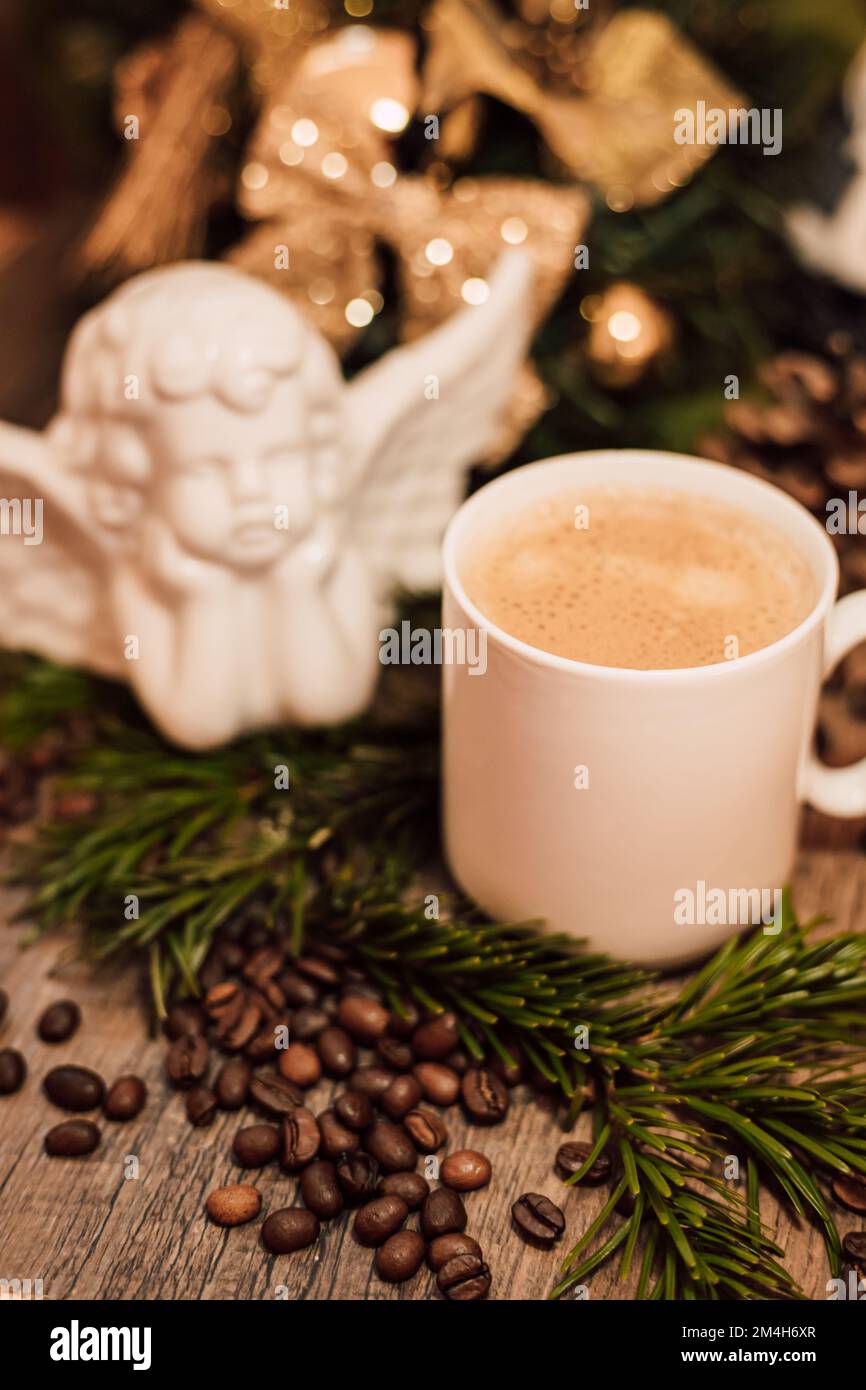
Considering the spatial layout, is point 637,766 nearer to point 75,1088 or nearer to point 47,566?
point 75,1088

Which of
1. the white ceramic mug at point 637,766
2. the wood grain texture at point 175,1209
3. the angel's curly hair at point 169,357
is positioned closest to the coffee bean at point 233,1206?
the wood grain texture at point 175,1209

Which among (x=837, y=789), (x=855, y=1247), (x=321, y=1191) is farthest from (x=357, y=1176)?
(x=837, y=789)

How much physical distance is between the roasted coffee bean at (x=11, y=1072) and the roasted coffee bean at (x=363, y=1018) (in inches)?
7.2

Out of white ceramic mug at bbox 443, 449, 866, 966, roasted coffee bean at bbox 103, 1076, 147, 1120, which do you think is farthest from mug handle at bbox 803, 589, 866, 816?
roasted coffee bean at bbox 103, 1076, 147, 1120

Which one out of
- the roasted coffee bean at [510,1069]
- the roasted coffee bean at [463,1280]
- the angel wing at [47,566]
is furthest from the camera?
the angel wing at [47,566]

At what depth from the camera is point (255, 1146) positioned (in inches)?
28.1

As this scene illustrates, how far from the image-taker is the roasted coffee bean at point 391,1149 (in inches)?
28.0

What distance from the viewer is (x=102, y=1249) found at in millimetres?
682

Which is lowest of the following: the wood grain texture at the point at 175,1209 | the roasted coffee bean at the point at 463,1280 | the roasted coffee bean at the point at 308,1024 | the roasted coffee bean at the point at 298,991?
the wood grain texture at the point at 175,1209

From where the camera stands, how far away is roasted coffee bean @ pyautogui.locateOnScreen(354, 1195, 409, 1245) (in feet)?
2.22

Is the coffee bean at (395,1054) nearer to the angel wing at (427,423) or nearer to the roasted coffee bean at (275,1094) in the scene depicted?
the roasted coffee bean at (275,1094)

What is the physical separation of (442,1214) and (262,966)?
7.6 inches

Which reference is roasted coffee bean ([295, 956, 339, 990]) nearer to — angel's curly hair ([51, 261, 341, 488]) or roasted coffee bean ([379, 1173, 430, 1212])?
roasted coffee bean ([379, 1173, 430, 1212])

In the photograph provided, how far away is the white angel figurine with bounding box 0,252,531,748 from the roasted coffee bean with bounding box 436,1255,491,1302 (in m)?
0.38
